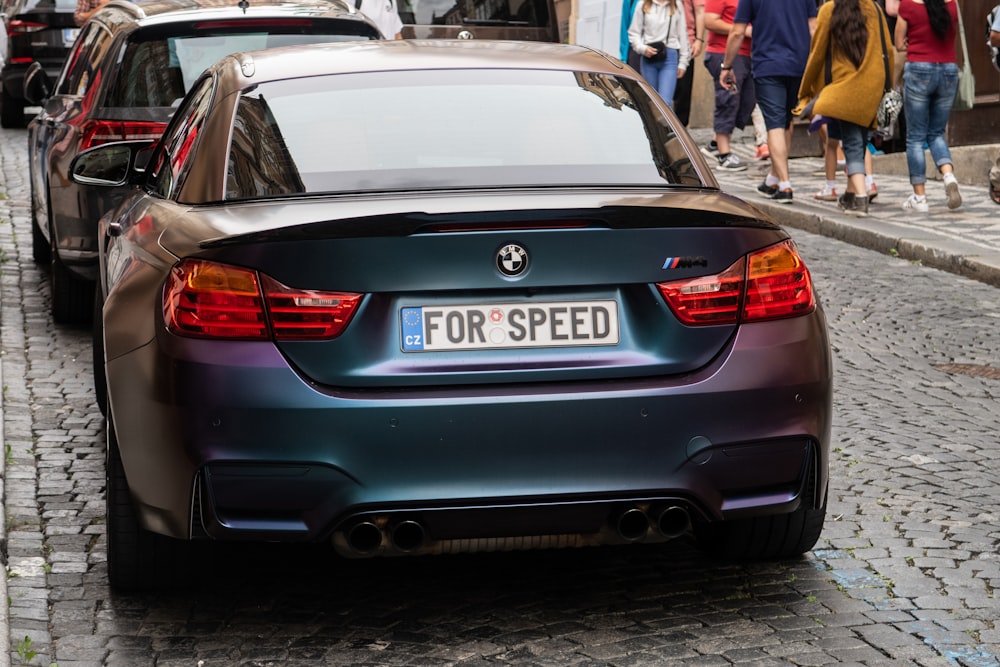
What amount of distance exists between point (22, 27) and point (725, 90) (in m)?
9.35

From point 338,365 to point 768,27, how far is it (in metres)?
11.0

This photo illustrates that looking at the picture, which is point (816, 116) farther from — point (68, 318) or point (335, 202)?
point (335, 202)

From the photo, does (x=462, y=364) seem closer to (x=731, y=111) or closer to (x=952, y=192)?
(x=952, y=192)

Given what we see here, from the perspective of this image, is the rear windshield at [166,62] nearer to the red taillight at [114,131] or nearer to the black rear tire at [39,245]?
the red taillight at [114,131]

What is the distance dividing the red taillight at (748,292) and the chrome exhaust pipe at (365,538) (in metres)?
0.89

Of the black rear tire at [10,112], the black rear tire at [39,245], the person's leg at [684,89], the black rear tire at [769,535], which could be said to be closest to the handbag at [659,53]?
the person's leg at [684,89]

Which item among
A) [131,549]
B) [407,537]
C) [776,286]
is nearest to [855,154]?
[776,286]

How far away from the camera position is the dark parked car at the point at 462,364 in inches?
154

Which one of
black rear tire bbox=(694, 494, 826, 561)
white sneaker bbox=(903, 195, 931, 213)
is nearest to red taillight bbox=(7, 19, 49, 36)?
white sneaker bbox=(903, 195, 931, 213)

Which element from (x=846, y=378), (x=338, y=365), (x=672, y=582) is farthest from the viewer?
(x=846, y=378)

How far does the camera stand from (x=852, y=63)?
12.9 metres

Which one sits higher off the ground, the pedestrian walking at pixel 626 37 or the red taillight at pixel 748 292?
the red taillight at pixel 748 292

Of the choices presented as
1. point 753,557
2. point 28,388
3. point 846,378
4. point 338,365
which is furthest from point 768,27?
point 338,365

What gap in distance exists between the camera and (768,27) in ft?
46.7
